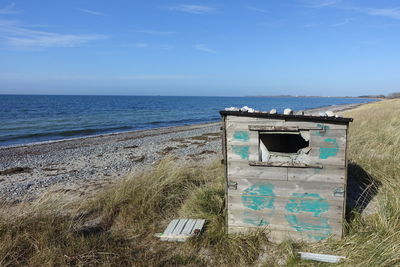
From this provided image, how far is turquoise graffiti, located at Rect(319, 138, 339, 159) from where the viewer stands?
12.6ft

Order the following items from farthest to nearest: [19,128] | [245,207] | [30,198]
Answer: [19,128], [30,198], [245,207]

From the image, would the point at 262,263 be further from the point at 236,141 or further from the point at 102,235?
the point at 102,235

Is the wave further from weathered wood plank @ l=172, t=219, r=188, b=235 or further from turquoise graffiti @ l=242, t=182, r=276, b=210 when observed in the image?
turquoise graffiti @ l=242, t=182, r=276, b=210

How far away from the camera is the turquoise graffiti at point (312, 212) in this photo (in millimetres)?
4012

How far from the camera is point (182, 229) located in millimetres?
4609

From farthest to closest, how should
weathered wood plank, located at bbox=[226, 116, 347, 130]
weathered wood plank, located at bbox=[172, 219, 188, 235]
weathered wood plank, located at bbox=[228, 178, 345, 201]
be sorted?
1. weathered wood plank, located at bbox=[172, 219, 188, 235]
2. weathered wood plank, located at bbox=[228, 178, 345, 201]
3. weathered wood plank, located at bbox=[226, 116, 347, 130]

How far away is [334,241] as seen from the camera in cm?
396

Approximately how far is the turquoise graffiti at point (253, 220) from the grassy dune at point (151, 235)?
0.43ft

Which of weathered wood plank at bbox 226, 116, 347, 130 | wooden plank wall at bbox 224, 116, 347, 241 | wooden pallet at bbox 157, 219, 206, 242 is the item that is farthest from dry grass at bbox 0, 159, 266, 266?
weathered wood plank at bbox 226, 116, 347, 130

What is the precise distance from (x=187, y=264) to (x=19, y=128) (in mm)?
26464

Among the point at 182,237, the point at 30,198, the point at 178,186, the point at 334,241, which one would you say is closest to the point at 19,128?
the point at 30,198

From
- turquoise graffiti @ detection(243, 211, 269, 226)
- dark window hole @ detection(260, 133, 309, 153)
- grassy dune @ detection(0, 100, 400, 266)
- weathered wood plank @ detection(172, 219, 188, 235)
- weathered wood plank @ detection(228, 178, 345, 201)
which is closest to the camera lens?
grassy dune @ detection(0, 100, 400, 266)

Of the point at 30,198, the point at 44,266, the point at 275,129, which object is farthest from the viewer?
the point at 30,198

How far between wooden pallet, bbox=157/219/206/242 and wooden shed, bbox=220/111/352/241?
1.99ft
